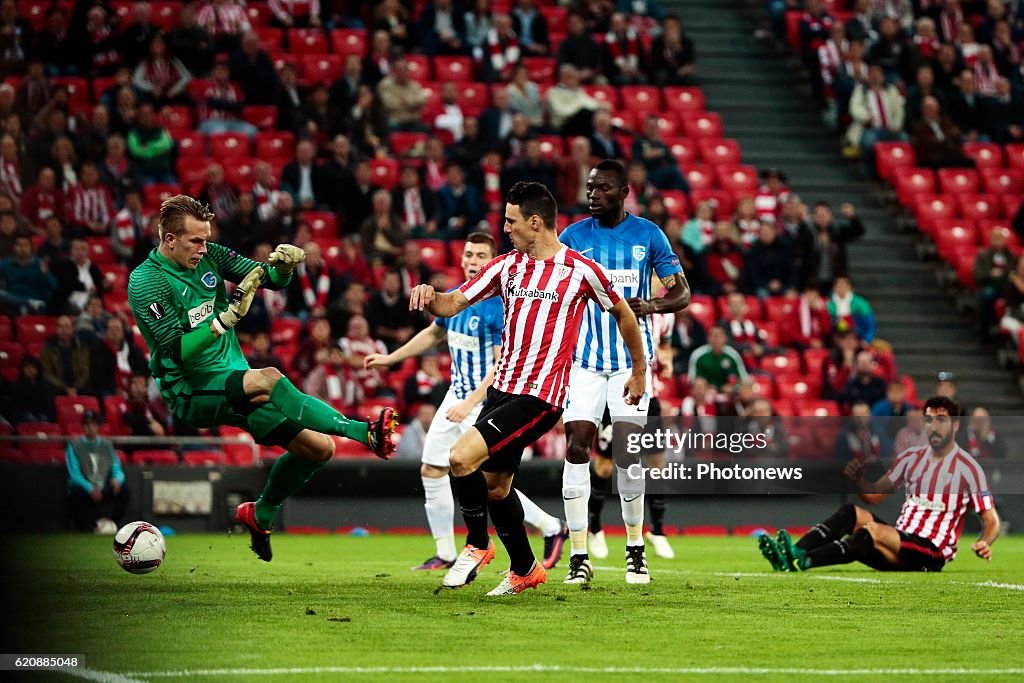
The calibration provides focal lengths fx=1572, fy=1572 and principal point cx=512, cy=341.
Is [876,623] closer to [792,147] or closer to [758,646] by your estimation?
[758,646]

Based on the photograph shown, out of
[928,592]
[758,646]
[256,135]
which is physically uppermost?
[256,135]

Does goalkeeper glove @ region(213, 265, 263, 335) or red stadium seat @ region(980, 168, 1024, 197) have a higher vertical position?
goalkeeper glove @ region(213, 265, 263, 335)

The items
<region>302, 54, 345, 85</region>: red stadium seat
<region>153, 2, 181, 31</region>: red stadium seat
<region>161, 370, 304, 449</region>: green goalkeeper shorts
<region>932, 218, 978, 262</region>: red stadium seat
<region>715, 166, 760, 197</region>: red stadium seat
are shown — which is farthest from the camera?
<region>932, 218, 978, 262</region>: red stadium seat

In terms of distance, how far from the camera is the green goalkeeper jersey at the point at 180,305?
8.64 meters

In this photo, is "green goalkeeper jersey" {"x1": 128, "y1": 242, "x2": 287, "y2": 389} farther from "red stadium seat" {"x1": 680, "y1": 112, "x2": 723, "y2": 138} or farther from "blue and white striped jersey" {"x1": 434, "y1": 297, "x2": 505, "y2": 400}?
"red stadium seat" {"x1": 680, "y1": 112, "x2": 723, "y2": 138}

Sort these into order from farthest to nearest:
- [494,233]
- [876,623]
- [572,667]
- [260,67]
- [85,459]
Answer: [260,67], [494,233], [85,459], [876,623], [572,667]

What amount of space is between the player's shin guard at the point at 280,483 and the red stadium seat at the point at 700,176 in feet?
43.1

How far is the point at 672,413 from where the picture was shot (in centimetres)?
1747

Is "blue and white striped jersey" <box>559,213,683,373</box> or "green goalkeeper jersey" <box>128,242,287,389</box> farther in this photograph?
"blue and white striped jersey" <box>559,213,683,373</box>

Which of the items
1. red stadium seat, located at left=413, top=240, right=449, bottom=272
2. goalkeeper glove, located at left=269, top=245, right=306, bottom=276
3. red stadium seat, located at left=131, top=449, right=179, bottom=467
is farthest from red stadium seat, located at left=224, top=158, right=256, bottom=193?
goalkeeper glove, located at left=269, top=245, right=306, bottom=276

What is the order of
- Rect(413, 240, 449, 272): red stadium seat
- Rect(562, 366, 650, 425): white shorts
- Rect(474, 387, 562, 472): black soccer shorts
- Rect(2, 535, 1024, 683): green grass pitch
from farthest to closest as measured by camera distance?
Rect(413, 240, 449, 272): red stadium seat → Rect(562, 366, 650, 425): white shorts → Rect(474, 387, 562, 472): black soccer shorts → Rect(2, 535, 1024, 683): green grass pitch

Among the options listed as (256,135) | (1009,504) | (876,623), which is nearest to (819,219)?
(1009,504)

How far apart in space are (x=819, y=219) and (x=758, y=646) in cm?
1385

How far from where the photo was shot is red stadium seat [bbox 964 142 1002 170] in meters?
23.3
